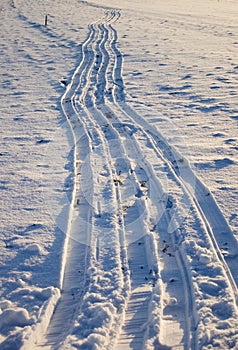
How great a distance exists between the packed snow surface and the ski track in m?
0.01

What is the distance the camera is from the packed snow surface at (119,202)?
10.7 ft

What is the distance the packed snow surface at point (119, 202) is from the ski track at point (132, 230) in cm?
1

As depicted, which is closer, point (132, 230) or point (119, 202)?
point (132, 230)

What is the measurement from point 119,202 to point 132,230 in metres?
0.55

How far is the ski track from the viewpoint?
3242 millimetres

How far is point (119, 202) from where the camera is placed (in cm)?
472

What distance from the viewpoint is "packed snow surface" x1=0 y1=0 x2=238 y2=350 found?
3.25 m

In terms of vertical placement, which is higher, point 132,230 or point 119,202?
point 119,202

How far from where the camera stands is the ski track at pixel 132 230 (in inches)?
128

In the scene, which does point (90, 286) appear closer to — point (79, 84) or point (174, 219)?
point (174, 219)

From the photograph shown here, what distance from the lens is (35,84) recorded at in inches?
339

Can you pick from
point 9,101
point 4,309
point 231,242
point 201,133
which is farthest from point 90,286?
point 9,101

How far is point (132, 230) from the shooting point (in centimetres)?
426

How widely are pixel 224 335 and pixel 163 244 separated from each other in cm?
118
